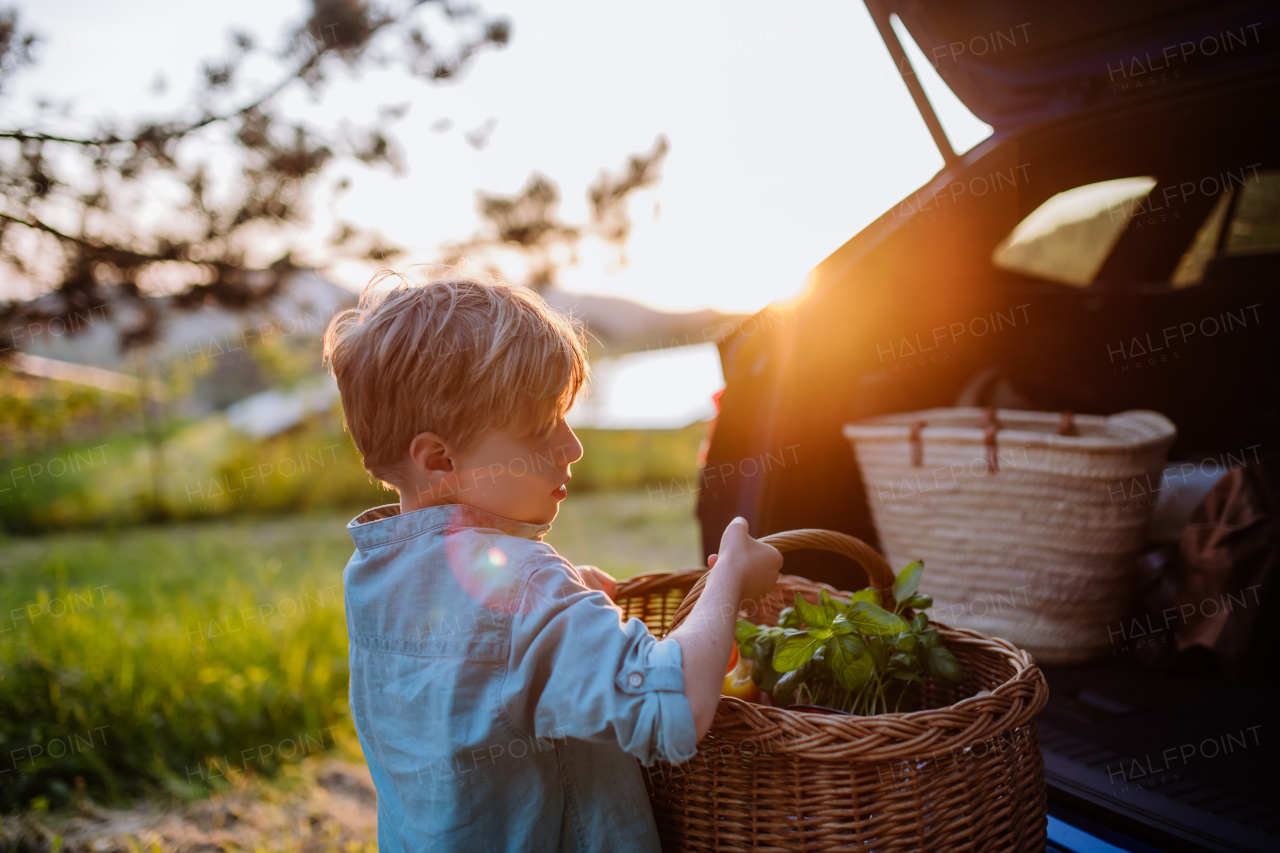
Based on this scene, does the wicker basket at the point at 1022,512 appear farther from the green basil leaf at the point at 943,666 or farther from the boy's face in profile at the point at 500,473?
the boy's face in profile at the point at 500,473

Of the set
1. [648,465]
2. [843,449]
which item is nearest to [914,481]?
[843,449]

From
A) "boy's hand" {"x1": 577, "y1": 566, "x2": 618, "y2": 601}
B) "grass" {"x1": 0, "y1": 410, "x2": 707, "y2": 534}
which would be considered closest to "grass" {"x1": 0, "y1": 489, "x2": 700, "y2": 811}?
"boy's hand" {"x1": 577, "y1": 566, "x2": 618, "y2": 601}

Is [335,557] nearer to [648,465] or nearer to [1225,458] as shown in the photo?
[648,465]

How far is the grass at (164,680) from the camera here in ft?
7.14

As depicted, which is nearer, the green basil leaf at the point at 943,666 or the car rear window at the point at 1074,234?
the green basil leaf at the point at 943,666

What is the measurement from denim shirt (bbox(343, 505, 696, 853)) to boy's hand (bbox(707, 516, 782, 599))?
190 millimetres

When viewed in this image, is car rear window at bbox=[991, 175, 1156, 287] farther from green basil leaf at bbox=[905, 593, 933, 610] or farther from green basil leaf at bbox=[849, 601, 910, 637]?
green basil leaf at bbox=[849, 601, 910, 637]

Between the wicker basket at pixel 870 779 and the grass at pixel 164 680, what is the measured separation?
170 centimetres

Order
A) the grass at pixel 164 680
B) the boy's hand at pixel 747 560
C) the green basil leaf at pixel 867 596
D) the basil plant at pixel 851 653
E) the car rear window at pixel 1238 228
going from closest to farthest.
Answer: the boy's hand at pixel 747 560, the basil plant at pixel 851 653, the green basil leaf at pixel 867 596, the grass at pixel 164 680, the car rear window at pixel 1238 228

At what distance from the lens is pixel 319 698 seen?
2523 millimetres

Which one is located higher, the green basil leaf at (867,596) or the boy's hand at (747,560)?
the boy's hand at (747,560)

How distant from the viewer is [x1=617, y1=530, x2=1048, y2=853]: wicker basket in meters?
0.99

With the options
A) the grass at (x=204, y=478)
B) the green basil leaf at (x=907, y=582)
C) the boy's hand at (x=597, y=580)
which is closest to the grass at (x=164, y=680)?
the boy's hand at (x=597, y=580)

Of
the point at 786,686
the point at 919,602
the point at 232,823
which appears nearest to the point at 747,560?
the point at 786,686
